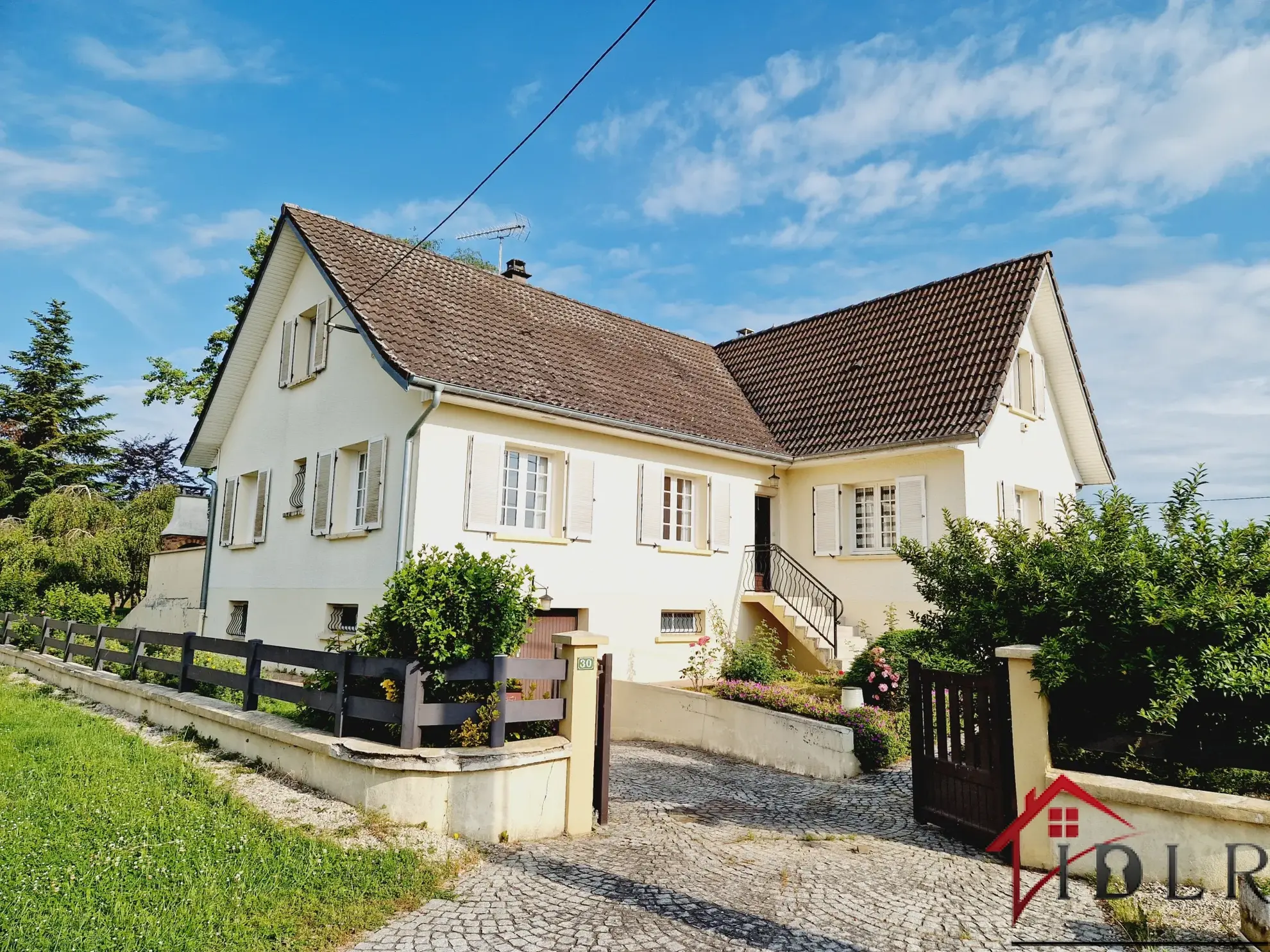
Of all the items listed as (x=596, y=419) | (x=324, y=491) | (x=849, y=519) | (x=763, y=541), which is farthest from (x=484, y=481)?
(x=849, y=519)

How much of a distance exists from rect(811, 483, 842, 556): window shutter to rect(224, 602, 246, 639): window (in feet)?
38.7

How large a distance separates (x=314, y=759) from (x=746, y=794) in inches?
177

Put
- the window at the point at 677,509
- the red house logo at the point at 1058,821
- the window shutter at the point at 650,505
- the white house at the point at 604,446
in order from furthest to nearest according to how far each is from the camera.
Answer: the window at the point at 677,509, the window shutter at the point at 650,505, the white house at the point at 604,446, the red house logo at the point at 1058,821

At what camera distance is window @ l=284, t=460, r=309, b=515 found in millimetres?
15225

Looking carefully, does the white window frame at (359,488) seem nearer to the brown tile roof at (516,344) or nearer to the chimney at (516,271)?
the brown tile roof at (516,344)

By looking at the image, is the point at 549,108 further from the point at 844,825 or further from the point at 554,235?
the point at 844,825

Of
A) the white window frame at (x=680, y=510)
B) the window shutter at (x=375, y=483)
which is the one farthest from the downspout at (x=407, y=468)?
the white window frame at (x=680, y=510)

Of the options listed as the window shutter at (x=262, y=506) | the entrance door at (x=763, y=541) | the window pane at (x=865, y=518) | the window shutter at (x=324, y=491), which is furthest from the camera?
the entrance door at (x=763, y=541)

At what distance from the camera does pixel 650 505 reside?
14727 mm

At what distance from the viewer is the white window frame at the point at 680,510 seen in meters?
15.4

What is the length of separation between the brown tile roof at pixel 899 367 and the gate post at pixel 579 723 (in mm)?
9821

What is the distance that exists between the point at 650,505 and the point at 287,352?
314 inches

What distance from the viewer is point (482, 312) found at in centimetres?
1524

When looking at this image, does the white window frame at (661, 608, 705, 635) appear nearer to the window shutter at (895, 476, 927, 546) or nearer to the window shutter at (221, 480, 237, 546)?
the window shutter at (895, 476, 927, 546)
